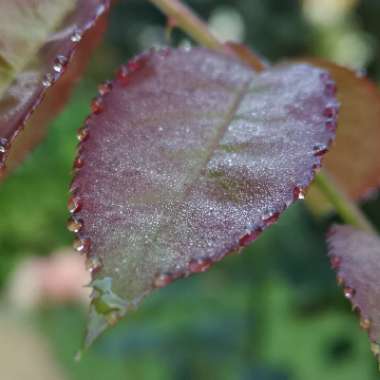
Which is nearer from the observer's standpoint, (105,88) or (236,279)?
(105,88)

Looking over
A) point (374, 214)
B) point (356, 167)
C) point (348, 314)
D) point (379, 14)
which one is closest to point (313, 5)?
point (379, 14)

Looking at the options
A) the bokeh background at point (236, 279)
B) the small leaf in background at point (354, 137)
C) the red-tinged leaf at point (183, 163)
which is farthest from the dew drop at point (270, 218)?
the bokeh background at point (236, 279)

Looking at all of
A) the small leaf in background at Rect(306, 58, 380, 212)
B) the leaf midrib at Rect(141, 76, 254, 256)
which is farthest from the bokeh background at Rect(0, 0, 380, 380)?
the leaf midrib at Rect(141, 76, 254, 256)

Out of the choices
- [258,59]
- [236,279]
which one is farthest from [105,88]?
[236,279]

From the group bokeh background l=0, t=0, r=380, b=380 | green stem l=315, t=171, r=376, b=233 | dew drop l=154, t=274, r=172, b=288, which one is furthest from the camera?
bokeh background l=0, t=0, r=380, b=380

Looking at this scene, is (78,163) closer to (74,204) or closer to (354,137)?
(74,204)

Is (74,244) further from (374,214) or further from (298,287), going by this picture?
(298,287)

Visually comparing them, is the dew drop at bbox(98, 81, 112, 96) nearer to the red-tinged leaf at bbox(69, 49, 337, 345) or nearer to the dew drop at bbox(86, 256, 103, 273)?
the red-tinged leaf at bbox(69, 49, 337, 345)
